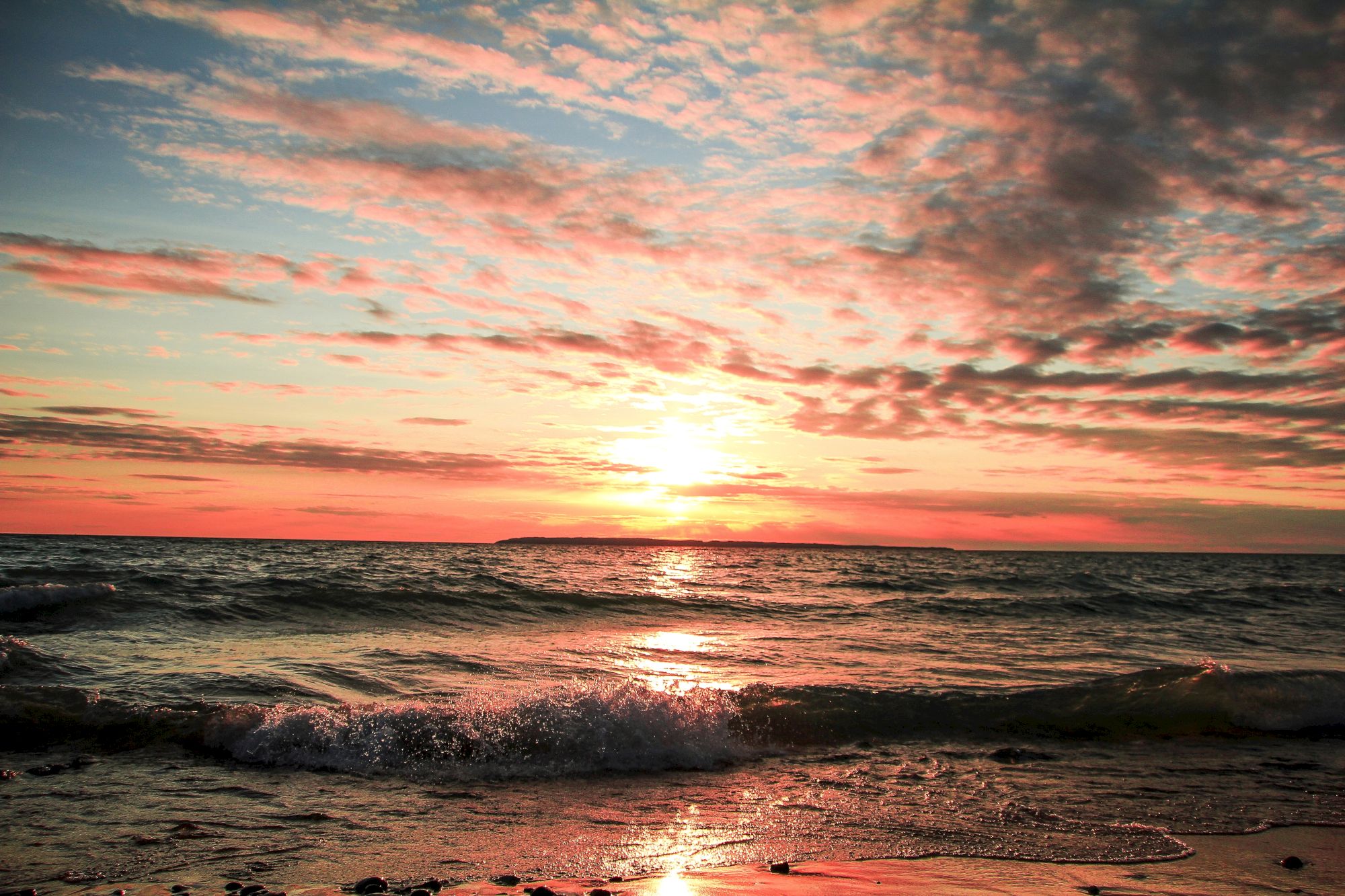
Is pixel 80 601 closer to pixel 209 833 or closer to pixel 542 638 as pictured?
pixel 542 638

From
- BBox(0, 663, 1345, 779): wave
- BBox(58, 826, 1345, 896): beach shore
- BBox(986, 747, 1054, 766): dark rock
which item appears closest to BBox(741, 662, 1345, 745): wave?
BBox(0, 663, 1345, 779): wave

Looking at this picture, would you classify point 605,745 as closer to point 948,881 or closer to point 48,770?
point 948,881

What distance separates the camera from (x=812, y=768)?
761 cm

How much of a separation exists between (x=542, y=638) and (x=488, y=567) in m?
21.5

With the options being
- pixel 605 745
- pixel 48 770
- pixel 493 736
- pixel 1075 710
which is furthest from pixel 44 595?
pixel 1075 710

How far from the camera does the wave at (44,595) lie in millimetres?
16531

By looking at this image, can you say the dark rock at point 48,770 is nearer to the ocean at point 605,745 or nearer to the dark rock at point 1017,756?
the ocean at point 605,745

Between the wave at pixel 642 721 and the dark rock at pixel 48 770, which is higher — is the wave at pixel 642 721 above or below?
above

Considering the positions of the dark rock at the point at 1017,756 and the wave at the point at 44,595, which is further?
the wave at the point at 44,595

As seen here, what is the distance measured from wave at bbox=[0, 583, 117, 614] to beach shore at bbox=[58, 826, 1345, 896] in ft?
53.6

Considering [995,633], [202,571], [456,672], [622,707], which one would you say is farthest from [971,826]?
[202,571]

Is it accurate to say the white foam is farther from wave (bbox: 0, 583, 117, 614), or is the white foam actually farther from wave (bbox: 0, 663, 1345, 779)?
wave (bbox: 0, 583, 117, 614)

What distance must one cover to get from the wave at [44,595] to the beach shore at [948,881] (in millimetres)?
16339

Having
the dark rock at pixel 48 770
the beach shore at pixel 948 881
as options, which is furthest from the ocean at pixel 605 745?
the beach shore at pixel 948 881
